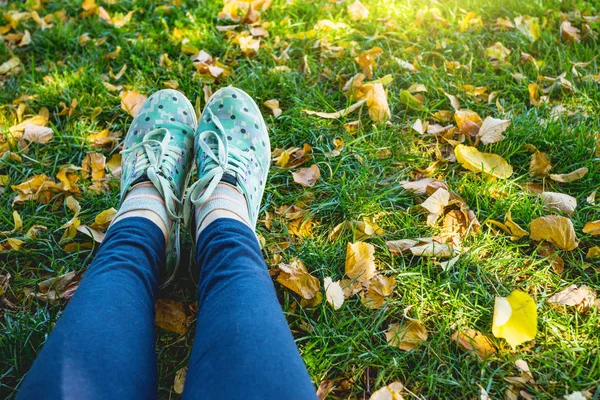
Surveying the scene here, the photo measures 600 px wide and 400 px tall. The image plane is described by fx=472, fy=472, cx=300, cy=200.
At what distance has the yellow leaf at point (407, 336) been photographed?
1350 mm

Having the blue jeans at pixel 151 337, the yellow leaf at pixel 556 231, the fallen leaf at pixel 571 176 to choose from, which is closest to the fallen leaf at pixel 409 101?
the fallen leaf at pixel 571 176

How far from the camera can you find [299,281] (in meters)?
1.48

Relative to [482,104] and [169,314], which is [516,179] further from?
[169,314]

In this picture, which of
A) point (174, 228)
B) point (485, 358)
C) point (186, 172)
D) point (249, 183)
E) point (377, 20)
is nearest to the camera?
point (485, 358)

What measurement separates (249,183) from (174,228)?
30cm

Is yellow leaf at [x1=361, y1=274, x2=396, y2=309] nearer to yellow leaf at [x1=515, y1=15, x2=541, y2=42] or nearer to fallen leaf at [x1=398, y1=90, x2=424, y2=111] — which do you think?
fallen leaf at [x1=398, y1=90, x2=424, y2=111]

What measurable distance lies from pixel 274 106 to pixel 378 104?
0.45m

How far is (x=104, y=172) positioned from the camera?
1.91 m

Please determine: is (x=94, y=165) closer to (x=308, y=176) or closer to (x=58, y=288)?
(x=58, y=288)

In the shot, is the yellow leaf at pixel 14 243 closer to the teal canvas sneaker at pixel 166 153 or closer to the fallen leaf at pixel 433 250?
the teal canvas sneaker at pixel 166 153

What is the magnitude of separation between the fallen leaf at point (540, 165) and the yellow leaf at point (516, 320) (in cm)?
64

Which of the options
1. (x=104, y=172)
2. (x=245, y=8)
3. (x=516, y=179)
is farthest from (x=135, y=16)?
(x=516, y=179)

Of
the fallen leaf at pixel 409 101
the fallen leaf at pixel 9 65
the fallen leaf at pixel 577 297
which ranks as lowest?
the fallen leaf at pixel 9 65

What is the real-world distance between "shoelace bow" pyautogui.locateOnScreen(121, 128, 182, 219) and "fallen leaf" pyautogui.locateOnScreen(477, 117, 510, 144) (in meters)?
1.18
